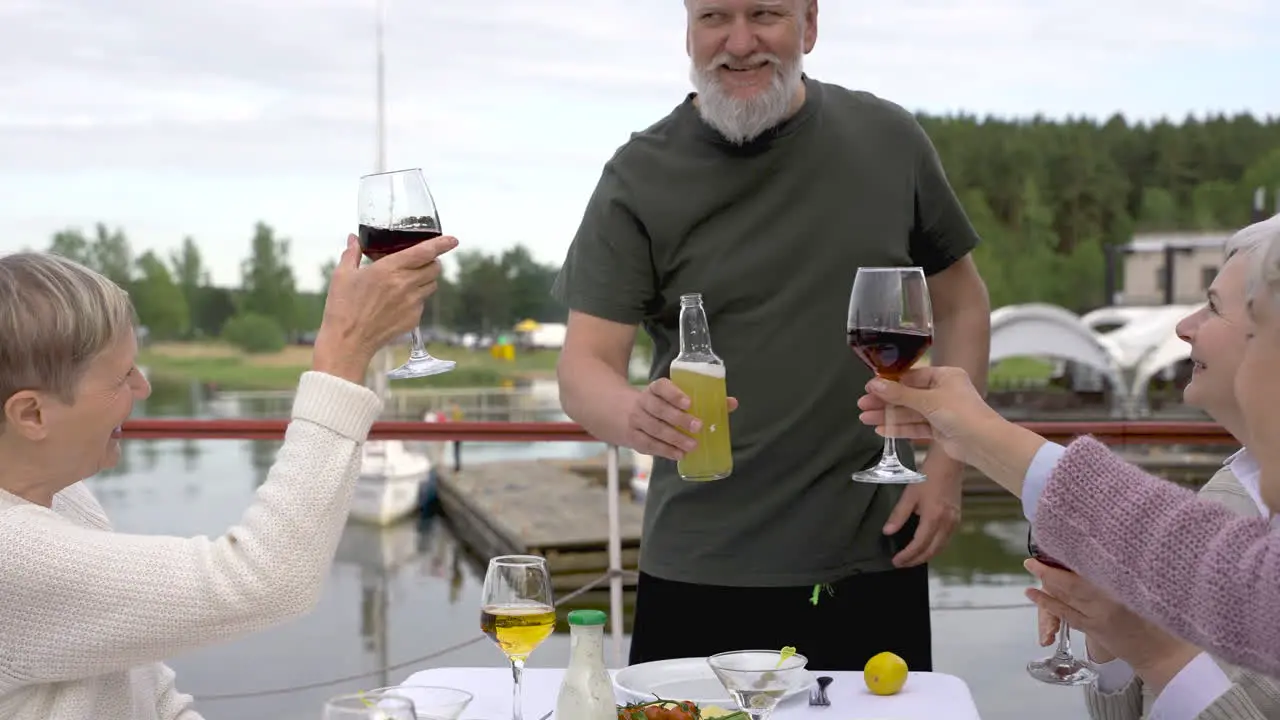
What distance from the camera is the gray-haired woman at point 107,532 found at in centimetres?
129

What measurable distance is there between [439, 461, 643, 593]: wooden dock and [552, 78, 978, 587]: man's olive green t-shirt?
2963 centimetres

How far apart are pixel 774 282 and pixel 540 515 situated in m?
41.7

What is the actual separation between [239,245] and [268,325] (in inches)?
264

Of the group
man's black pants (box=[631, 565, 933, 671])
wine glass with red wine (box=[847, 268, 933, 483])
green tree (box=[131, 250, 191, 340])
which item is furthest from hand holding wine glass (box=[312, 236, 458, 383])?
green tree (box=[131, 250, 191, 340])

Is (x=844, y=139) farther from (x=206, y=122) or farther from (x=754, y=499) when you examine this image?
(x=206, y=122)

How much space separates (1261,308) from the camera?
117 centimetres

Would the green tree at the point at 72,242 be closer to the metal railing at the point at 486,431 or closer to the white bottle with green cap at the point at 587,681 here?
the metal railing at the point at 486,431

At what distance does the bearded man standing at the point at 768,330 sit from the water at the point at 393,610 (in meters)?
14.3

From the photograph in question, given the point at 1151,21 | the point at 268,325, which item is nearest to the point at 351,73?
the point at 268,325

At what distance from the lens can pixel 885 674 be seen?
169cm

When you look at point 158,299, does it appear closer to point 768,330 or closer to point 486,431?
point 486,431

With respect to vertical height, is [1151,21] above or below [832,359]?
above

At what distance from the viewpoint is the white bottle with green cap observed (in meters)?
1.39

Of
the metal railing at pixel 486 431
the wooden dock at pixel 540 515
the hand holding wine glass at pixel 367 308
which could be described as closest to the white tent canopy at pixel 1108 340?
the wooden dock at pixel 540 515
